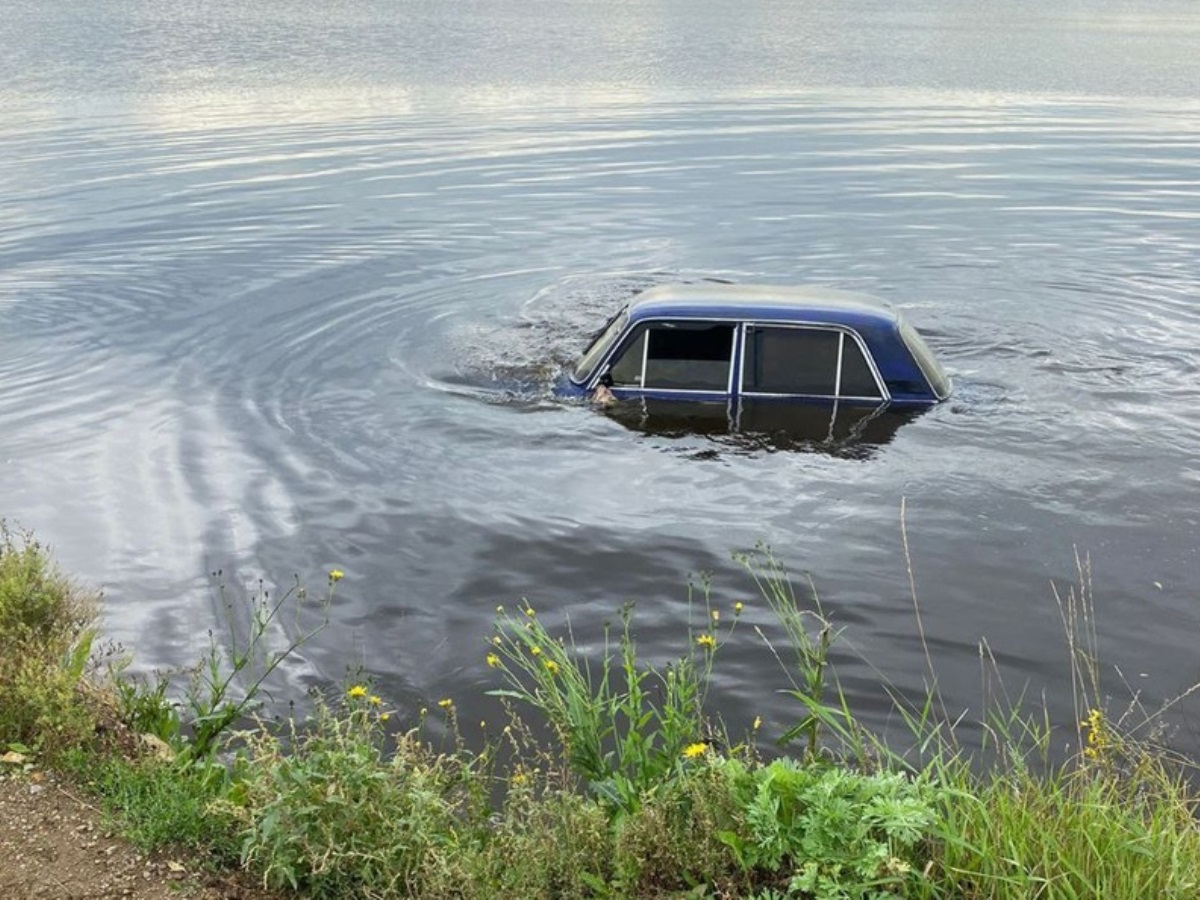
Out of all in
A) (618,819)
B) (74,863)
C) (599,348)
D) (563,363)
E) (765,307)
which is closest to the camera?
(618,819)

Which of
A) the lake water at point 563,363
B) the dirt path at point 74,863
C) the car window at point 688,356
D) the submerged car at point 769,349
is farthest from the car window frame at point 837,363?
the dirt path at point 74,863

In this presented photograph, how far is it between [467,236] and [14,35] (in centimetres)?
3584

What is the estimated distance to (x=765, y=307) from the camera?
13.4 metres

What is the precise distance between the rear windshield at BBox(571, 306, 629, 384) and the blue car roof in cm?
25

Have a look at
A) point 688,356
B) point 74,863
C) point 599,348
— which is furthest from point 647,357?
point 74,863

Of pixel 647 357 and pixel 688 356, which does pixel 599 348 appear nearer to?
pixel 647 357

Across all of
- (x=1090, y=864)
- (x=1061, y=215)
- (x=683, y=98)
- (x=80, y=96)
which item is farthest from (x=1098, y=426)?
(x=80, y=96)

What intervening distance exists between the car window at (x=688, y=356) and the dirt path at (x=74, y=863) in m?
8.31

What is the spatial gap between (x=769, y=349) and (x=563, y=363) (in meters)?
3.03

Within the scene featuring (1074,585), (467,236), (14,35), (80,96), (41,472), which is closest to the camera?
(1074,585)

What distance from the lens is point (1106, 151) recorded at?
3112cm

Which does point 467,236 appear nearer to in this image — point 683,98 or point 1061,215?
point 1061,215

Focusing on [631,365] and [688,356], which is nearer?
[688,356]

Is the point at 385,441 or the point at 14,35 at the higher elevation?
the point at 14,35
